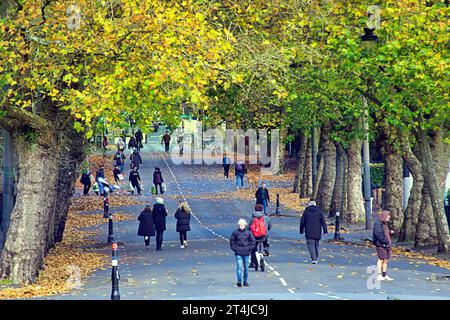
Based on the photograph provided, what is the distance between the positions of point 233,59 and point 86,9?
4.94 metres

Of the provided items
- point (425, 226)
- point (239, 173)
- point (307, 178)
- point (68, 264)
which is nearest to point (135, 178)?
point (239, 173)

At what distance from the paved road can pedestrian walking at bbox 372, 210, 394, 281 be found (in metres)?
0.42

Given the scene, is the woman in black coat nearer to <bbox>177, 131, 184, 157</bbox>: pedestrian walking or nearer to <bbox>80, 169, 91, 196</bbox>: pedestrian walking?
<bbox>80, 169, 91, 196</bbox>: pedestrian walking

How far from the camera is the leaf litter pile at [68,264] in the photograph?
79.0 feet

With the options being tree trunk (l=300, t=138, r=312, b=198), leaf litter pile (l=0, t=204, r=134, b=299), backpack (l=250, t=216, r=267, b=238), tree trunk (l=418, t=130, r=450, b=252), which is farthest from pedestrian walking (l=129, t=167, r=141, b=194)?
backpack (l=250, t=216, r=267, b=238)

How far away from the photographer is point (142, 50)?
25.5 metres

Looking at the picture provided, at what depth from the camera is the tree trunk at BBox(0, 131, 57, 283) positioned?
26672 millimetres

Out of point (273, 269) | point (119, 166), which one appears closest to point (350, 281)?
point (273, 269)

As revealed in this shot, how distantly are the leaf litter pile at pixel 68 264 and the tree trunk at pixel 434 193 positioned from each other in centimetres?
944

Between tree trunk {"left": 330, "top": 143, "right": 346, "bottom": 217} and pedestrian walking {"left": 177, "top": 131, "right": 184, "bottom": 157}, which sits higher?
pedestrian walking {"left": 177, "top": 131, "right": 184, "bottom": 157}

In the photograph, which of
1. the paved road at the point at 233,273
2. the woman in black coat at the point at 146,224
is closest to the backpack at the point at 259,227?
the paved road at the point at 233,273

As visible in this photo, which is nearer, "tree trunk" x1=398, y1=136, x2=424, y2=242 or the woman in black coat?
the woman in black coat

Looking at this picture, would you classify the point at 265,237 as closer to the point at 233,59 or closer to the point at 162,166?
the point at 233,59

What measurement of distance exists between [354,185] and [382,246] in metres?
21.3
